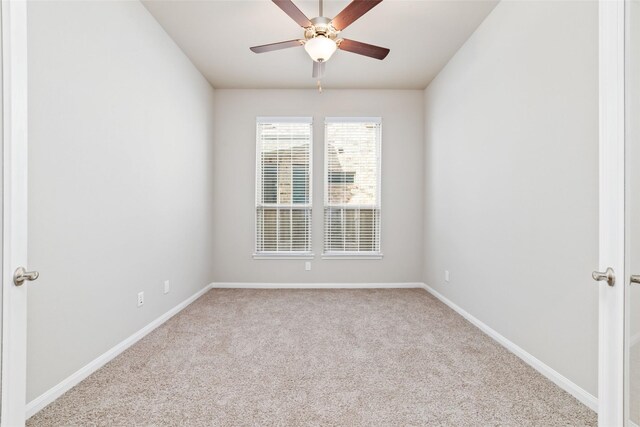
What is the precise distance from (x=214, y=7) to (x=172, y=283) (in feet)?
8.93

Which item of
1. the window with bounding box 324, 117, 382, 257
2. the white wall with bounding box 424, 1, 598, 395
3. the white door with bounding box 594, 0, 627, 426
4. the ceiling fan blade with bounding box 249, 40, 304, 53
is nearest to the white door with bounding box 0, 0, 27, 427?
the ceiling fan blade with bounding box 249, 40, 304, 53

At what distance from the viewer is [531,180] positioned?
2.22 meters

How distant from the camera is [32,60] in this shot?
5.46 ft

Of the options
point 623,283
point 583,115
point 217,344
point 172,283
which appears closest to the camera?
point 623,283

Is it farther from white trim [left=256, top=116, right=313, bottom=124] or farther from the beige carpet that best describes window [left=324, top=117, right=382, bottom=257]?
the beige carpet

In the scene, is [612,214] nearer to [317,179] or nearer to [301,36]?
[301,36]

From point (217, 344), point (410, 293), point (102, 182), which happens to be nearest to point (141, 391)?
point (217, 344)

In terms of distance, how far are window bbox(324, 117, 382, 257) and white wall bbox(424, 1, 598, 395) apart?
126 cm

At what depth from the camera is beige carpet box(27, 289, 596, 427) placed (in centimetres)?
164

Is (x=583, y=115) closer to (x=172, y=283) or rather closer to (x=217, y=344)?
(x=217, y=344)

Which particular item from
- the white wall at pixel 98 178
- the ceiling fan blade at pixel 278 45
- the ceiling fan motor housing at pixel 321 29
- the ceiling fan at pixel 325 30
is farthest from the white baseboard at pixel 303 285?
the ceiling fan motor housing at pixel 321 29

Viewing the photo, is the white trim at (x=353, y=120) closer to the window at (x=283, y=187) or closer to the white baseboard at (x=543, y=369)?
the window at (x=283, y=187)

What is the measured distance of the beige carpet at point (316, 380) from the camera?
1.64m

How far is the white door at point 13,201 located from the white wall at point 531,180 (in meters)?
2.77
